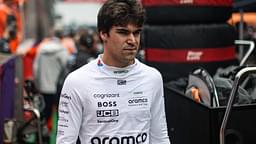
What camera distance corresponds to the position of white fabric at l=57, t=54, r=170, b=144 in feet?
8.73

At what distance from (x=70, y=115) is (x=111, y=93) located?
0.25 meters

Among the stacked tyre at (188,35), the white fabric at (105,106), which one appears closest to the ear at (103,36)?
the white fabric at (105,106)

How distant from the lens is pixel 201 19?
4.91m

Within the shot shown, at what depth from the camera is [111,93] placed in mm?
2699

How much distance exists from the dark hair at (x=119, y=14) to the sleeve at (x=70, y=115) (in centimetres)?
36

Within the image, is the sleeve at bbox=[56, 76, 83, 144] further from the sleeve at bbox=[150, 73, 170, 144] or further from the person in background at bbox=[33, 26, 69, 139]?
the person in background at bbox=[33, 26, 69, 139]

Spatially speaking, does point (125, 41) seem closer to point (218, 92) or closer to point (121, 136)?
point (121, 136)

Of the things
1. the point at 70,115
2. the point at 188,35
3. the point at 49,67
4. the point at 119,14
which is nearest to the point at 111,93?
the point at 70,115

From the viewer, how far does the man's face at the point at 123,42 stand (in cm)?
265

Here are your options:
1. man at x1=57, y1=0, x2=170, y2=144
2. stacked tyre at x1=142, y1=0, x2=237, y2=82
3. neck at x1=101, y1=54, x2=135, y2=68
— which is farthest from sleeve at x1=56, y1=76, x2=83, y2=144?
stacked tyre at x1=142, y1=0, x2=237, y2=82

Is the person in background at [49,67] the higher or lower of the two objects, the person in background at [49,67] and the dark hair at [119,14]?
the lower

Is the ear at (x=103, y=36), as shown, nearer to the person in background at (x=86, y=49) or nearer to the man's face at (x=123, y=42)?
the man's face at (x=123, y=42)

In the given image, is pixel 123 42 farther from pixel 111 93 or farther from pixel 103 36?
pixel 111 93

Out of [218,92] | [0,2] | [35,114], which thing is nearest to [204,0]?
[218,92]
